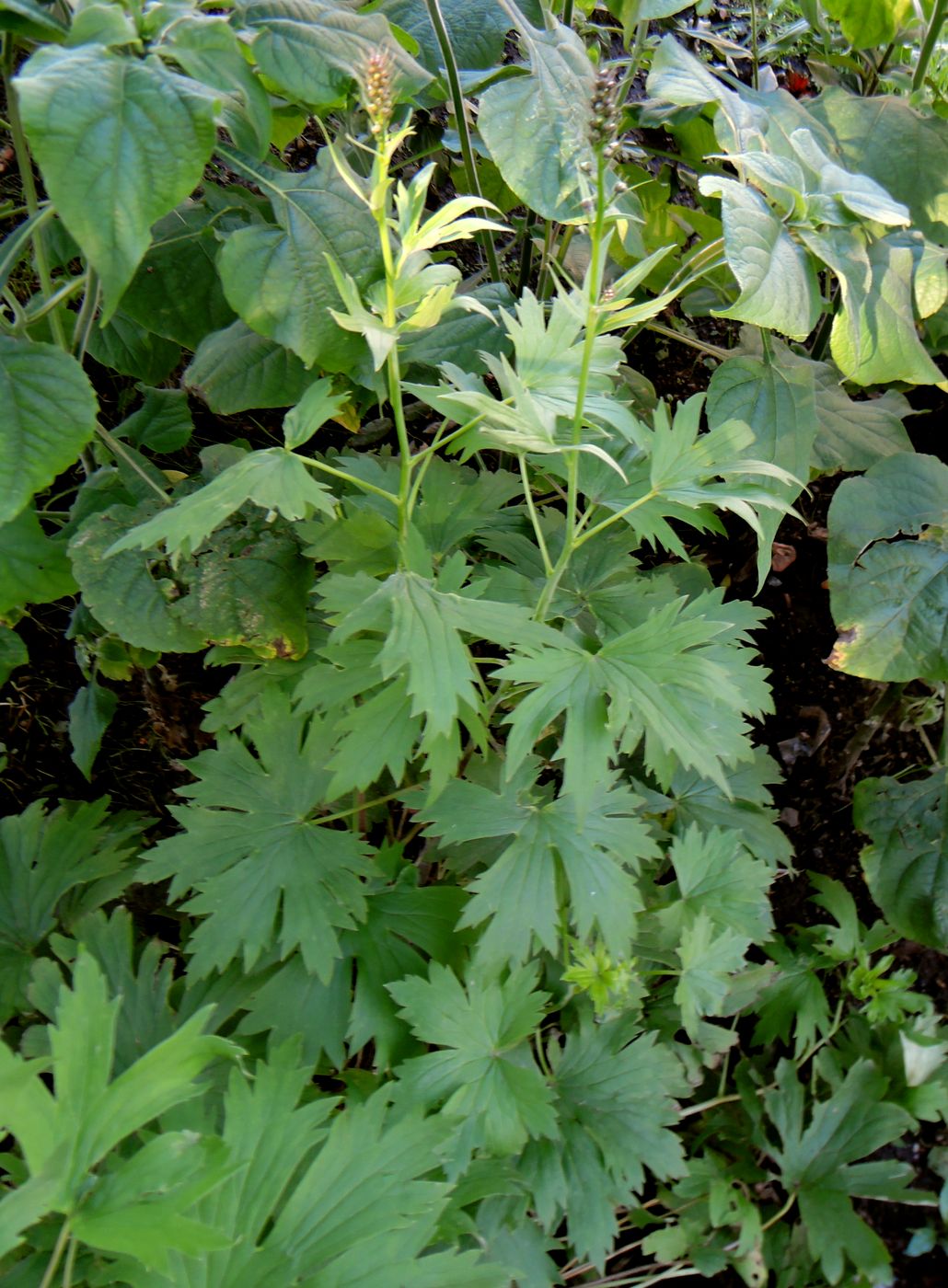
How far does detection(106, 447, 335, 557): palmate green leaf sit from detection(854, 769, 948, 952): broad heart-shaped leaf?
1.05 meters

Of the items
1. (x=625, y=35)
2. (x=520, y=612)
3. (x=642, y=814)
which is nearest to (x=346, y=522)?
(x=520, y=612)

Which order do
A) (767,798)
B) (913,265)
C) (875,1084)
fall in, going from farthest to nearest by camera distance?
1. (875,1084)
2. (767,798)
3. (913,265)

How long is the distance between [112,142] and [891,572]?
1036 millimetres

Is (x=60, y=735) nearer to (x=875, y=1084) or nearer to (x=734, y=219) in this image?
(x=734, y=219)


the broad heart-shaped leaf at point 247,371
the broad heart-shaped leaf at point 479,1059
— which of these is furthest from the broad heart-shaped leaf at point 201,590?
the broad heart-shaped leaf at point 479,1059

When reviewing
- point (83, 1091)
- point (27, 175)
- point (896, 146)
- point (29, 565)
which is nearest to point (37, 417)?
point (29, 565)

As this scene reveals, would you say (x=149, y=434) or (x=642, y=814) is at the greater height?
(x=149, y=434)

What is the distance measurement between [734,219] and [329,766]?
0.67 metres

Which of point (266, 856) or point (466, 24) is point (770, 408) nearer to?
point (466, 24)

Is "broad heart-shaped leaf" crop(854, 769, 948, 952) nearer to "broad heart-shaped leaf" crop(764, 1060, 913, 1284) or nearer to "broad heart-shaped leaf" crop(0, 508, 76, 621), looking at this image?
"broad heart-shaped leaf" crop(764, 1060, 913, 1284)

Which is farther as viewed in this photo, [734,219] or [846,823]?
[846,823]

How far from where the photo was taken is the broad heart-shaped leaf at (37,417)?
79cm

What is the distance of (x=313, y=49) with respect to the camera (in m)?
0.82

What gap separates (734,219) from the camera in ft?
2.97
